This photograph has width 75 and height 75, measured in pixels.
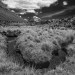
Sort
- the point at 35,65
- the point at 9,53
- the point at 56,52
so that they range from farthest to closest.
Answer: the point at 56,52
the point at 9,53
the point at 35,65

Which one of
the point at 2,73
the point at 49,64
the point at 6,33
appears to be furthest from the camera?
the point at 6,33

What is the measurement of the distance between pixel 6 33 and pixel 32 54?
700cm

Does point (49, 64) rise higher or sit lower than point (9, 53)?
lower

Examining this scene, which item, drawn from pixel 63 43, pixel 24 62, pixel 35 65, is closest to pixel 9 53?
pixel 24 62

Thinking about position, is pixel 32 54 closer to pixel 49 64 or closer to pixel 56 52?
pixel 49 64

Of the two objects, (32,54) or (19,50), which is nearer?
(32,54)

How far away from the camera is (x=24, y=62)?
1041 cm

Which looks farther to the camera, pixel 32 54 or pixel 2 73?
pixel 32 54

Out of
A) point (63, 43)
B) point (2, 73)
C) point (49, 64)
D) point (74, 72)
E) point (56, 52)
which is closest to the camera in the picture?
point (2, 73)

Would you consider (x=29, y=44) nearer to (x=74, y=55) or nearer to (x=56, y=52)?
(x=56, y=52)

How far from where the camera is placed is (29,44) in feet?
38.2

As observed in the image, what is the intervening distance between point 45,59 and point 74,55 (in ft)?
11.4

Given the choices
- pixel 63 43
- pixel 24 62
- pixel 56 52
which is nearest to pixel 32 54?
pixel 24 62

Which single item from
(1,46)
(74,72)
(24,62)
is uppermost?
(1,46)
